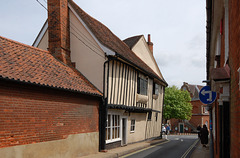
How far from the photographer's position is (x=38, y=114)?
8.49 metres

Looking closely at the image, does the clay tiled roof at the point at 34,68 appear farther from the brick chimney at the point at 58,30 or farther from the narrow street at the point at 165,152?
the narrow street at the point at 165,152

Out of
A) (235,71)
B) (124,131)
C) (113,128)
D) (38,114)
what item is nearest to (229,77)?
(235,71)

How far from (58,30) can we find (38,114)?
5.86 meters

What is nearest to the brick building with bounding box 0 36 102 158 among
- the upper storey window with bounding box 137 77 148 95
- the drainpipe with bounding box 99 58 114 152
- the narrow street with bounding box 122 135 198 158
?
the drainpipe with bounding box 99 58 114 152

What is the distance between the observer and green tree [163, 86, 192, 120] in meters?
47.0

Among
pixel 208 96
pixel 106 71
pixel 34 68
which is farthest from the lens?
pixel 106 71

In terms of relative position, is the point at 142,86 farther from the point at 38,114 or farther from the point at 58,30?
the point at 38,114

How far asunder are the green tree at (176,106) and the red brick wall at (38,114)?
37915mm

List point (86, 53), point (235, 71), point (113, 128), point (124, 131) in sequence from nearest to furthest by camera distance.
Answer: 1. point (235, 71)
2. point (86, 53)
3. point (113, 128)
4. point (124, 131)

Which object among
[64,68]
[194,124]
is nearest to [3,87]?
[64,68]

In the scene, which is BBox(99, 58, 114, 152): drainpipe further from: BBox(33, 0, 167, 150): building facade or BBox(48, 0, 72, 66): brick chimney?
BBox(48, 0, 72, 66): brick chimney

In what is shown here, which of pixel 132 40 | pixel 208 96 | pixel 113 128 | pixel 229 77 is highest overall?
pixel 132 40

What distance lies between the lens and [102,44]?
1316cm

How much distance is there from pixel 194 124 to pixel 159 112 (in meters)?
31.5
